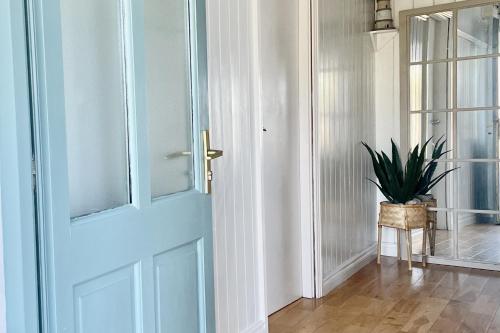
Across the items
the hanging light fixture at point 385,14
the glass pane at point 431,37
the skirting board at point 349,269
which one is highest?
the hanging light fixture at point 385,14

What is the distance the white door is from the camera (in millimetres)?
2877

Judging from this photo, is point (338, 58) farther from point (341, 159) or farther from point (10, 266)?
point (10, 266)

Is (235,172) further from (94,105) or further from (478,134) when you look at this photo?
(478,134)

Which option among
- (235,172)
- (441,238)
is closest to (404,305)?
(441,238)

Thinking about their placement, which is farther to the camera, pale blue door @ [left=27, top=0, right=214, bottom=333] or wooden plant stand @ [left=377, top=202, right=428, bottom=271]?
wooden plant stand @ [left=377, top=202, right=428, bottom=271]

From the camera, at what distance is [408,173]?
3777 mm

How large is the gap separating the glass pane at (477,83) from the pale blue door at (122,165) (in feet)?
9.05

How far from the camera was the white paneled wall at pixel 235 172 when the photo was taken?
7.37 feet

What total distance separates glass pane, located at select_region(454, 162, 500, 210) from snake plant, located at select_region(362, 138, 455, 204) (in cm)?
12

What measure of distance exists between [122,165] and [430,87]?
3.17 m

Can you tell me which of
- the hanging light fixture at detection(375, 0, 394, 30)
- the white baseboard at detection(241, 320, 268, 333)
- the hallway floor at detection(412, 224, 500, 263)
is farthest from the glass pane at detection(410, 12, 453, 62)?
the white baseboard at detection(241, 320, 268, 333)

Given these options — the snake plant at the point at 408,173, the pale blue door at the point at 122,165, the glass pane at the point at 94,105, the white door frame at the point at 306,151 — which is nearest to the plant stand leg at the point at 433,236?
the snake plant at the point at 408,173

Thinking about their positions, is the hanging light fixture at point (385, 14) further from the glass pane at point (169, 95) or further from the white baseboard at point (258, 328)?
the glass pane at point (169, 95)

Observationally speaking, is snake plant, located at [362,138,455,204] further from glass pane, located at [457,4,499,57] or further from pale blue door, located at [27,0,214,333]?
pale blue door, located at [27,0,214,333]
